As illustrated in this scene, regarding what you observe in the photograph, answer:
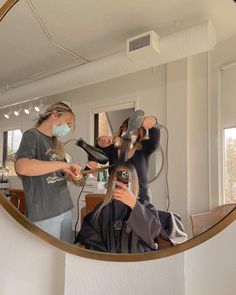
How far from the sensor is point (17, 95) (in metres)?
0.71

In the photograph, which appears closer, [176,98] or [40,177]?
[176,98]

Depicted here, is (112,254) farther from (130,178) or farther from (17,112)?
(17,112)

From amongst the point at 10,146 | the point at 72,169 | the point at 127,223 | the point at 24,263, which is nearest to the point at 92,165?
the point at 72,169

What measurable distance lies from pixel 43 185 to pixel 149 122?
0.33 meters

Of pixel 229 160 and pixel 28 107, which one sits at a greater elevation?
pixel 28 107

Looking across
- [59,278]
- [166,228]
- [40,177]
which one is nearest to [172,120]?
[166,228]

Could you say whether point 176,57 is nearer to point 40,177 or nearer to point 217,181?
point 217,181

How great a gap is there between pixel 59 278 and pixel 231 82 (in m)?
0.72

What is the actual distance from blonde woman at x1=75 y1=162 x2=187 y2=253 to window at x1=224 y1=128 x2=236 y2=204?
0.14 m

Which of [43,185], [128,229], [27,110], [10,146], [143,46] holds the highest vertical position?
[143,46]

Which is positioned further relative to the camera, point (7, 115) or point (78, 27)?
point (7, 115)

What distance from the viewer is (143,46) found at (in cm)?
57

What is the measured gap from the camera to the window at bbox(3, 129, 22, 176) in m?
0.69

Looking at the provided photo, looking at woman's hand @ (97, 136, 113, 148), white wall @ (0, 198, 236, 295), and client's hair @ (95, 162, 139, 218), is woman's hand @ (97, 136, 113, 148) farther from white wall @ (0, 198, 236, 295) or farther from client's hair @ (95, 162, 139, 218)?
white wall @ (0, 198, 236, 295)
